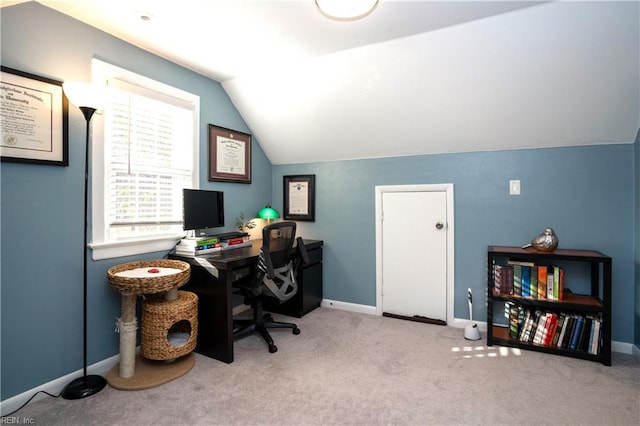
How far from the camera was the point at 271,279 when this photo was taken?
2.53 metres

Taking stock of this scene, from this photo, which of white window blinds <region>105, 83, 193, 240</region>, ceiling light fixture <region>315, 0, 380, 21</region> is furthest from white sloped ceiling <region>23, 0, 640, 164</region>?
white window blinds <region>105, 83, 193, 240</region>

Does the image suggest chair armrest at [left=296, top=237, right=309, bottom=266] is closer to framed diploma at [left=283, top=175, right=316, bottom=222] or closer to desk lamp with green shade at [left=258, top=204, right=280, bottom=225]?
desk lamp with green shade at [left=258, top=204, right=280, bottom=225]

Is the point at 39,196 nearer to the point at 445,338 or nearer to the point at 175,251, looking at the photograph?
the point at 175,251

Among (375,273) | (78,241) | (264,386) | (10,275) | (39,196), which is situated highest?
(39,196)

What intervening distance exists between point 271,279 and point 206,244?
23.8 inches

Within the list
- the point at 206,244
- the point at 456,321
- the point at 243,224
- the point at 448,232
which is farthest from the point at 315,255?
the point at 456,321

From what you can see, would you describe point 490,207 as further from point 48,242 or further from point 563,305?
point 48,242

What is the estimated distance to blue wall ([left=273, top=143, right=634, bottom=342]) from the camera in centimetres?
250

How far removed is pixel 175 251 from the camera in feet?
8.69

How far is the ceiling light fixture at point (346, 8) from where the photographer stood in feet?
5.81

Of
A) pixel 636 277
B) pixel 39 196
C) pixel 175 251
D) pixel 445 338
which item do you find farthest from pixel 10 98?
pixel 636 277

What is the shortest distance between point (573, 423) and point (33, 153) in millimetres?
3302

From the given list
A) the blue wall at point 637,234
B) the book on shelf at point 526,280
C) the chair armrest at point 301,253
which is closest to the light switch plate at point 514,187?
the book on shelf at point 526,280

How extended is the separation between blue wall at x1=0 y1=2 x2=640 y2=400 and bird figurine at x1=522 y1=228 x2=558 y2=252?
26 cm
